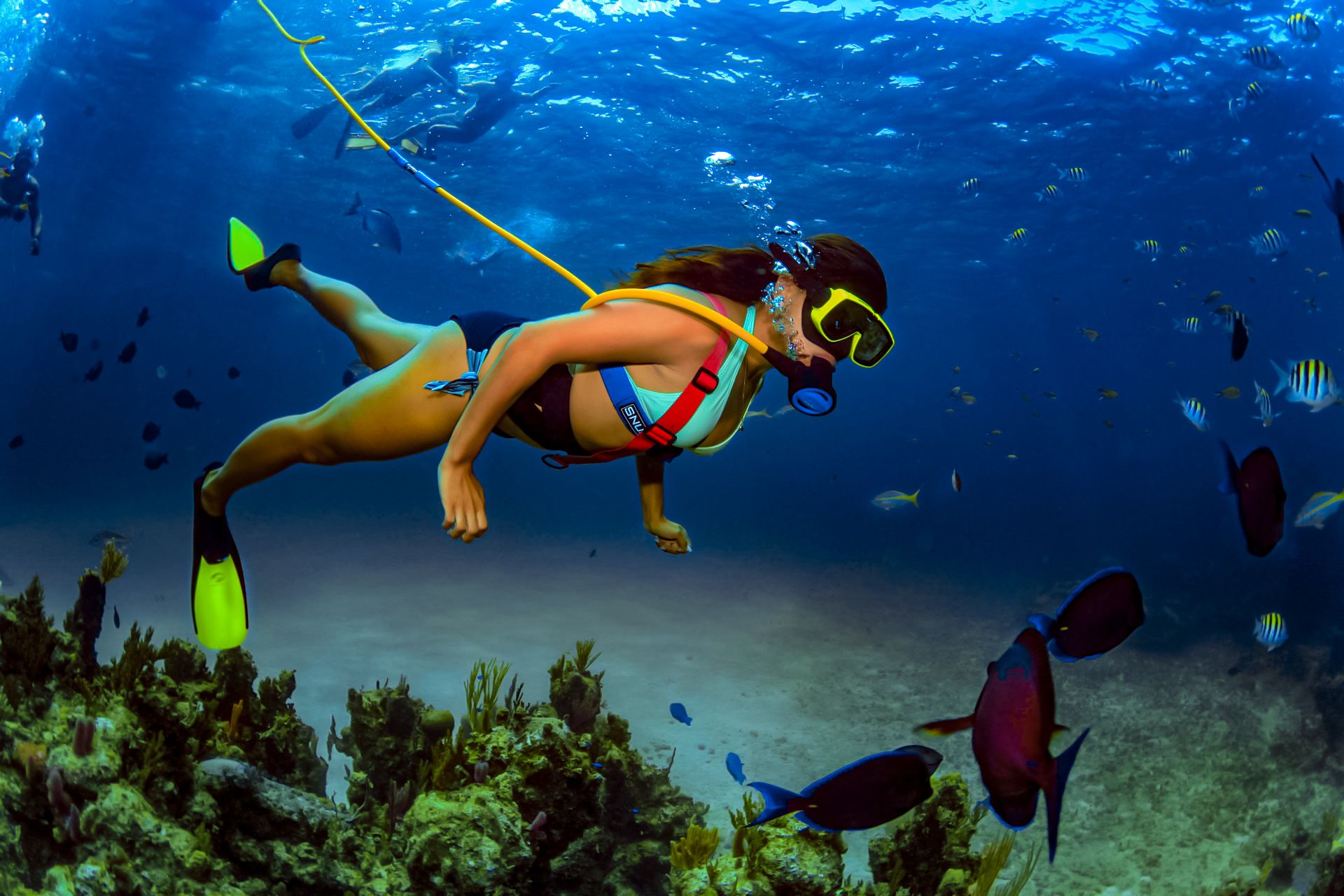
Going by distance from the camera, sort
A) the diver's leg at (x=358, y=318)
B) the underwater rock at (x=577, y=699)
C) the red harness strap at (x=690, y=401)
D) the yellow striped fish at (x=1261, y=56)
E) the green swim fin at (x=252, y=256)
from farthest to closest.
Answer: the yellow striped fish at (x=1261, y=56) < the underwater rock at (x=577, y=699) < the green swim fin at (x=252, y=256) < the diver's leg at (x=358, y=318) < the red harness strap at (x=690, y=401)

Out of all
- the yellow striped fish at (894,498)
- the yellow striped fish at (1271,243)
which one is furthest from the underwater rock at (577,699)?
the yellow striped fish at (1271,243)

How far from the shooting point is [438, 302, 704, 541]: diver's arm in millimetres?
2543

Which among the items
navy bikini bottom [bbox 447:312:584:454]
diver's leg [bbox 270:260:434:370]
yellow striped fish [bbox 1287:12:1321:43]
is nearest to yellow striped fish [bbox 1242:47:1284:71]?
yellow striped fish [bbox 1287:12:1321:43]

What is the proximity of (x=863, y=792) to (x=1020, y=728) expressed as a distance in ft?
2.25

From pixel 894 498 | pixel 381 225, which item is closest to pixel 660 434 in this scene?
pixel 894 498

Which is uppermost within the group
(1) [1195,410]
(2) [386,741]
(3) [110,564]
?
(3) [110,564]

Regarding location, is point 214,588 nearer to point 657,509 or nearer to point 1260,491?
point 657,509

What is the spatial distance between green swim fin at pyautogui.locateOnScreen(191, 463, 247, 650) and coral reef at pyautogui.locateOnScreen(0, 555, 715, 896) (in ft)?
1.56

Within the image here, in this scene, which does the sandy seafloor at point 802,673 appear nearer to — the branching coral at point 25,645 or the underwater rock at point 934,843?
the underwater rock at point 934,843

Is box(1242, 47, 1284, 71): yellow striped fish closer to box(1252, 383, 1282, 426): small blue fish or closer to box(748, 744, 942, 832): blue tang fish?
box(1252, 383, 1282, 426): small blue fish

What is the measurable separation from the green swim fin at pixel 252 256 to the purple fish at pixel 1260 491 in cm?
460

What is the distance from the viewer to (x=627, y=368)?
2934mm

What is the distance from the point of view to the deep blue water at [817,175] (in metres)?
17.0

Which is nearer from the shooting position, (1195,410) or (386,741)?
(386,741)
